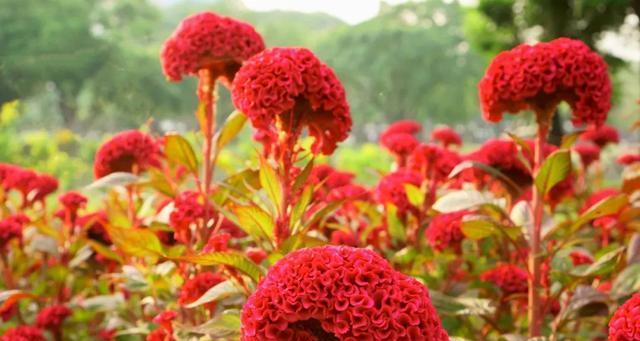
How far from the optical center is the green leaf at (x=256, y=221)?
6.00 ft

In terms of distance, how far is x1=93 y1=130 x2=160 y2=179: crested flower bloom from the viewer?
253 cm

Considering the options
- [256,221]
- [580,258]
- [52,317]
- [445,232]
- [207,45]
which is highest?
[207,45]

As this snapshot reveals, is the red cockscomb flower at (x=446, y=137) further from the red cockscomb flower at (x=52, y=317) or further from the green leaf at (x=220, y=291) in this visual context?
the green leaf at (x=220, y=291)

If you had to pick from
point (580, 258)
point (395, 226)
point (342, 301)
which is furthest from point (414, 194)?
point (342, 301)

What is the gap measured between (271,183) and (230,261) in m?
0.27

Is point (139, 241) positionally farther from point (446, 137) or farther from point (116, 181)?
point (446, 137)

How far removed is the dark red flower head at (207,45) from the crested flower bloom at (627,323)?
4.07 feet

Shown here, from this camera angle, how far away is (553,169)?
84.7 inches

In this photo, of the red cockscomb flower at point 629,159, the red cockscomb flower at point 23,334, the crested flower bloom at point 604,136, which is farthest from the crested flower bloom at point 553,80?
the crested flower bloom at point 604,136

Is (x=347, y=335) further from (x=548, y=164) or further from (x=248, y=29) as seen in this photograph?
(x=248, y=29)

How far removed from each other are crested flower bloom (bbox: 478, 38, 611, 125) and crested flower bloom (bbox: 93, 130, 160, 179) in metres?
1.10

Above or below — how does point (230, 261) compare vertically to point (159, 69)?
above

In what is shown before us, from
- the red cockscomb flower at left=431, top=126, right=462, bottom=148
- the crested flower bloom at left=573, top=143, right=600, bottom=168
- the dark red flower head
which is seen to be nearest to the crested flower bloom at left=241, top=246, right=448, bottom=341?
the dark red flower head

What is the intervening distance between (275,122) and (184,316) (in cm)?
65
